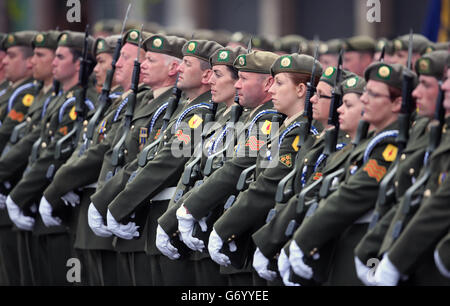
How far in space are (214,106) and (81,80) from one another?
2.12m

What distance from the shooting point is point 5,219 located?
11344 millimetres

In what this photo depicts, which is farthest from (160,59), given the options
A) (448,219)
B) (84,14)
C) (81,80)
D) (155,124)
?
(84,14)

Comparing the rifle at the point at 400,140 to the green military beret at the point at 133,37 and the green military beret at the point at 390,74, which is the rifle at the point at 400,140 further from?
the green military beret at the point at 133,37

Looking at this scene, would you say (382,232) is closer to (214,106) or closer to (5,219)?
(214,106)

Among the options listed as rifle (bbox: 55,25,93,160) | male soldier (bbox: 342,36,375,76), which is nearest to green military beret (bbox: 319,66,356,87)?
rifle (bbox: 55,25,93,160)

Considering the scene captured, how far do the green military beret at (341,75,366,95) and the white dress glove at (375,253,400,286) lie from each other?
1279mm

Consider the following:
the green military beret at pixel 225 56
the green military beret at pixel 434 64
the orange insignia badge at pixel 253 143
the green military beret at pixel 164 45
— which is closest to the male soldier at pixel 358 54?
the green military beret at pixel 164 45

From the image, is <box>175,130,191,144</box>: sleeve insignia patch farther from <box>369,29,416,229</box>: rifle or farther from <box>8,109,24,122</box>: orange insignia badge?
<box>8,109,24,122</box>: orange insignia badge

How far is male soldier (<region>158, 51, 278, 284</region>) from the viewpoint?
7.96m

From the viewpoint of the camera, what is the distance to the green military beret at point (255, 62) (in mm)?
8203

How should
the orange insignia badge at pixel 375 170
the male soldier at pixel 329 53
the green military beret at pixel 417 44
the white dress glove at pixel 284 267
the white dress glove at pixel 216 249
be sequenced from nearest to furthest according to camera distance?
1. the orange insignia badge at pixel 375 170
2. the white dress glove at pixel 284 267
3. the white dress glove at pixel 216 249
4. the green military beret at pixel 417 44
5. the male soldier at pixel 329 53

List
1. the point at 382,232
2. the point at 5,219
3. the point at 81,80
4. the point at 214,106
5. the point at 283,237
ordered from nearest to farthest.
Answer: the point at 382,232
the point at 283,237
the point at 214,106
the point at 81,80
the point at 5,219

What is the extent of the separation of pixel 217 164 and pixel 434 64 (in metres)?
2.17

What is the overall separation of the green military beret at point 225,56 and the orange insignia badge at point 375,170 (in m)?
2.04
